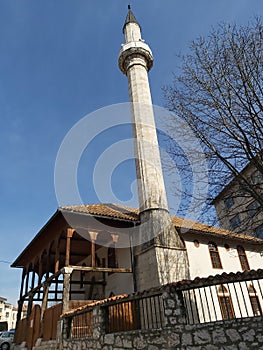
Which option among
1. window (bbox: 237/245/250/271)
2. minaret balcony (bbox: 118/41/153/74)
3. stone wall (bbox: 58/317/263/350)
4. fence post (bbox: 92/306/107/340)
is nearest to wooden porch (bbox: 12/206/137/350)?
fence post (bbox: 92/306/107/340)

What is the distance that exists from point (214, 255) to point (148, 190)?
14.9 feet

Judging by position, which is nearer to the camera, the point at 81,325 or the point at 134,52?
the point at 81,325

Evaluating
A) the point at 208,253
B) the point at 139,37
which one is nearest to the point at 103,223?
the point at 208,253

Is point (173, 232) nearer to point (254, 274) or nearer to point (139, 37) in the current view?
point (254, 274)

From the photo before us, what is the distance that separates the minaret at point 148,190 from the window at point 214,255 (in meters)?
2.92

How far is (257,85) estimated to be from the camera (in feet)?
21.3

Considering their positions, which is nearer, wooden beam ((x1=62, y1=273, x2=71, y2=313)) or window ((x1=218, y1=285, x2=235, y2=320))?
window ((x1=218, y1=285, x2=235, y2=320))

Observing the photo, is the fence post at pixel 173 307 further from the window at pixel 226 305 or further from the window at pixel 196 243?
the window at pixel 196 243

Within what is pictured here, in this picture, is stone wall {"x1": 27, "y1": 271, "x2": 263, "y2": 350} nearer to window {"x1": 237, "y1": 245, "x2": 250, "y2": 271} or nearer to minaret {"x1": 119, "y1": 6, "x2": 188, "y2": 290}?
minaret {"x1": 119, "y1": 6, "x2": 188, "y2": 290}

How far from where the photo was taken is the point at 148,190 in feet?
38.2

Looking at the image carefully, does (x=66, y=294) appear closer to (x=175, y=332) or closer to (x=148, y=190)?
(x=175, y=332)

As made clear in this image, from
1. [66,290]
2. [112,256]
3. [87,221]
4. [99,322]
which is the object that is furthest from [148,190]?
[99,322]

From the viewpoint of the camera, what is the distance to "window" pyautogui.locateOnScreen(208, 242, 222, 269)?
12.6 m

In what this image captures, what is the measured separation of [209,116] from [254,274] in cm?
404
